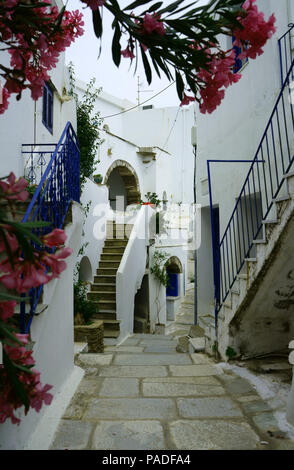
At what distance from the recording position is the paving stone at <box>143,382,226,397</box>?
10.7ft

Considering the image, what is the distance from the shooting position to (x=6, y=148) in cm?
522

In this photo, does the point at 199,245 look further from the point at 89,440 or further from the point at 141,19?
the point at 141,19

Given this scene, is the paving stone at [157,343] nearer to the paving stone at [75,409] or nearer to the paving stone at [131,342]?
the paving stone at [131,342]

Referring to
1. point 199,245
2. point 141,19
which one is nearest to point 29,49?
point 141,19

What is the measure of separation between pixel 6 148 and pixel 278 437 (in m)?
5.03

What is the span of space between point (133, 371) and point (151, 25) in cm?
360

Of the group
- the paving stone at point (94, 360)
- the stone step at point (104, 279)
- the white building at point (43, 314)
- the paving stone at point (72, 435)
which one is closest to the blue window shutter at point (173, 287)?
the stone step at point (104, 279)

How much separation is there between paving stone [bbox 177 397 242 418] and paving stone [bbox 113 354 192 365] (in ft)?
4.48

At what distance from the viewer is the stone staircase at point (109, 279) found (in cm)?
727

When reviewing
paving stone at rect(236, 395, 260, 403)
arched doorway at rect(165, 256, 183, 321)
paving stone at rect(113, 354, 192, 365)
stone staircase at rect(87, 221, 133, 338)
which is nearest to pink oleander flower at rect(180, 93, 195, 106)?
paving stone at rect(236, 395, 260, 403)

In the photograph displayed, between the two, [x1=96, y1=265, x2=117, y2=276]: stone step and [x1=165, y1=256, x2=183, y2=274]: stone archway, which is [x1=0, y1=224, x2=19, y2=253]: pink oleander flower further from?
[x1=165, y1=256, x2=183, y2=274]: stone archway

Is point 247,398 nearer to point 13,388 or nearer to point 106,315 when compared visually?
point 13,388

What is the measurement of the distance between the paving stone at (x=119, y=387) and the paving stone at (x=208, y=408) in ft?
1.70

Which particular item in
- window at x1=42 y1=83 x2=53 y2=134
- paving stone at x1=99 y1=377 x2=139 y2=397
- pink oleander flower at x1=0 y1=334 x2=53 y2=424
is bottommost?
paving stone at x1=99 y1=377 x2=139 y2=397
